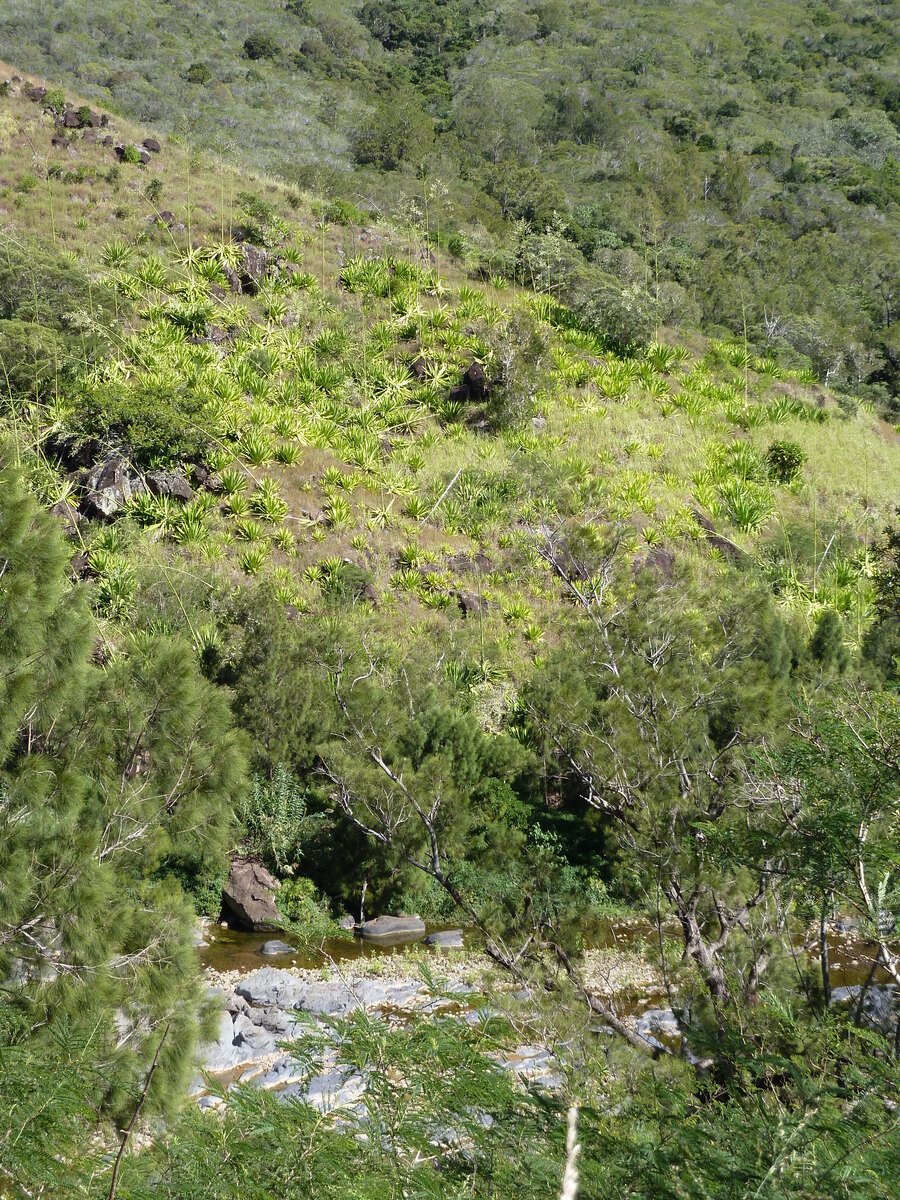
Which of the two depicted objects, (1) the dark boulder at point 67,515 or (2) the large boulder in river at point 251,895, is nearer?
(2) the large boulder in river at point 251,895

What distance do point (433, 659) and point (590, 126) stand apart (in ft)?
160

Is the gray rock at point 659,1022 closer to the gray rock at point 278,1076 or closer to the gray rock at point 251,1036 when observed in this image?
the gray rock at point 278,1076

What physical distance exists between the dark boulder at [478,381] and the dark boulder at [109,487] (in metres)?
7.26

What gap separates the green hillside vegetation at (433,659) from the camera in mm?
2805

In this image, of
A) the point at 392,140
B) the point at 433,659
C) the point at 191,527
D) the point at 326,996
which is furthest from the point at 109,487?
the point at 392,140

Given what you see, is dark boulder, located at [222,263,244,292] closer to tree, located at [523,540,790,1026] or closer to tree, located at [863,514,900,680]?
tree, located at [523,540,790,1026]

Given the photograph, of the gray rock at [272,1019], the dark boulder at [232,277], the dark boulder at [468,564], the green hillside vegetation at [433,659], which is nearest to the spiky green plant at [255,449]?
the green hillside vegetation at [433,659]

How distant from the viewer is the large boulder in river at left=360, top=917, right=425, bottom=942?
9.87 m

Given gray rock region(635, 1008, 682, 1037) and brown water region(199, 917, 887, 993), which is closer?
gray rock region(635, 1008, 682, 1037)

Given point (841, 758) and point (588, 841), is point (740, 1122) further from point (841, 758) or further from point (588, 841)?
point (588, 841)

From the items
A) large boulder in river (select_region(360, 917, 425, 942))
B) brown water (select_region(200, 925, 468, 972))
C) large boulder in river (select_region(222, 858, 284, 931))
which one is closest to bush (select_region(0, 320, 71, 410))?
large boulder in river (select_region(222, 858, 284, 931))

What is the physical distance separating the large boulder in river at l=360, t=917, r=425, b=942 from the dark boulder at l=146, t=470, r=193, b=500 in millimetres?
7682

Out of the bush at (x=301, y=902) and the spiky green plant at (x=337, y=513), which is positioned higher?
the spiky green plant at (x=337, y=513)

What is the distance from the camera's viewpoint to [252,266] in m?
20.1
